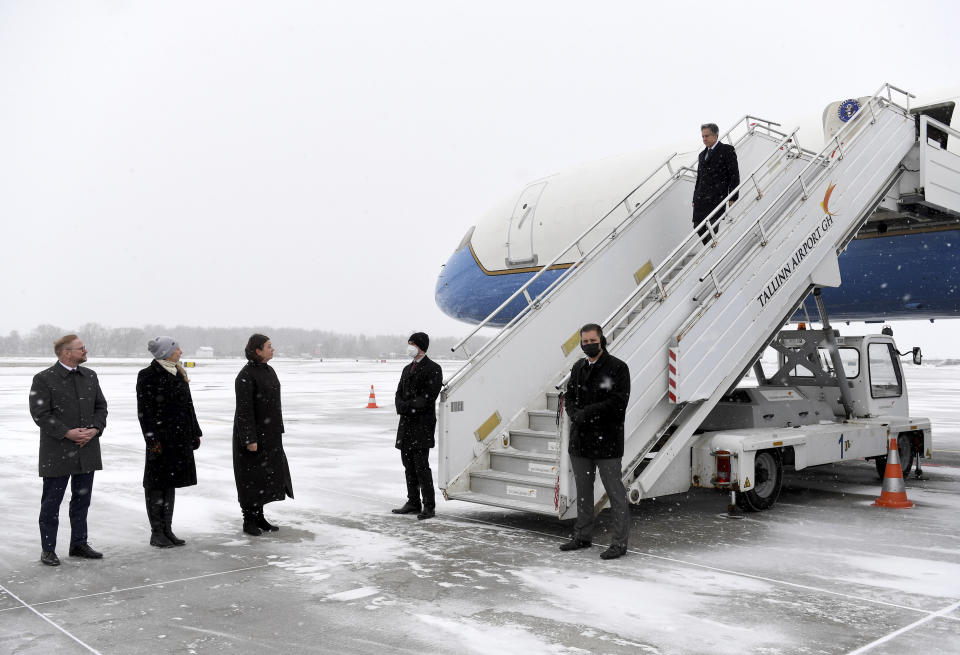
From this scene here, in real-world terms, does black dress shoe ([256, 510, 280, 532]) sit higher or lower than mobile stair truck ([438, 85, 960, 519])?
lower

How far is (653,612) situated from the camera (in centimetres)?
461

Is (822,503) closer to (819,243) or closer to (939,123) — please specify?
(819,243)

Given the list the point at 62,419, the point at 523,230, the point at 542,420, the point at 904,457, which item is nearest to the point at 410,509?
the point at 542,420

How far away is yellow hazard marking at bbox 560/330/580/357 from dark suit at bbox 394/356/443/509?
4.64 ft

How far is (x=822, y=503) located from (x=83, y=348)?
678cm

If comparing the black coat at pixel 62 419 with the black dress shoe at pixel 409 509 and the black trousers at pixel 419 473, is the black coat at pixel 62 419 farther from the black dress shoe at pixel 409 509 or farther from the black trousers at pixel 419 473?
the black dress shoe at pixel 409 509

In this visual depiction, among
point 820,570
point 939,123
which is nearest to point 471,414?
point 820,570

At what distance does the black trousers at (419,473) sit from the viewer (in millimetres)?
7333

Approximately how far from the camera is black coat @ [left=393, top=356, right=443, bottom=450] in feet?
24.0

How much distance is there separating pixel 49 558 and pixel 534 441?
12.6 ft

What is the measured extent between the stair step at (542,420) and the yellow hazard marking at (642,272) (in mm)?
2031

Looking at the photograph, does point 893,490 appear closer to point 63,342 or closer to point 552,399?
point 552,399

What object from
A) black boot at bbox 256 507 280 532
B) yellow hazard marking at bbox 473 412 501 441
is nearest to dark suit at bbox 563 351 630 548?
yellow hazard marking at bbox 473 412 501 441

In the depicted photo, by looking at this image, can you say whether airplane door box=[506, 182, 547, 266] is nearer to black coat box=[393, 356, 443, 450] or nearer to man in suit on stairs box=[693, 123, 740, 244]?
man in suit on stairs box=[693, 123, 740, 244]
